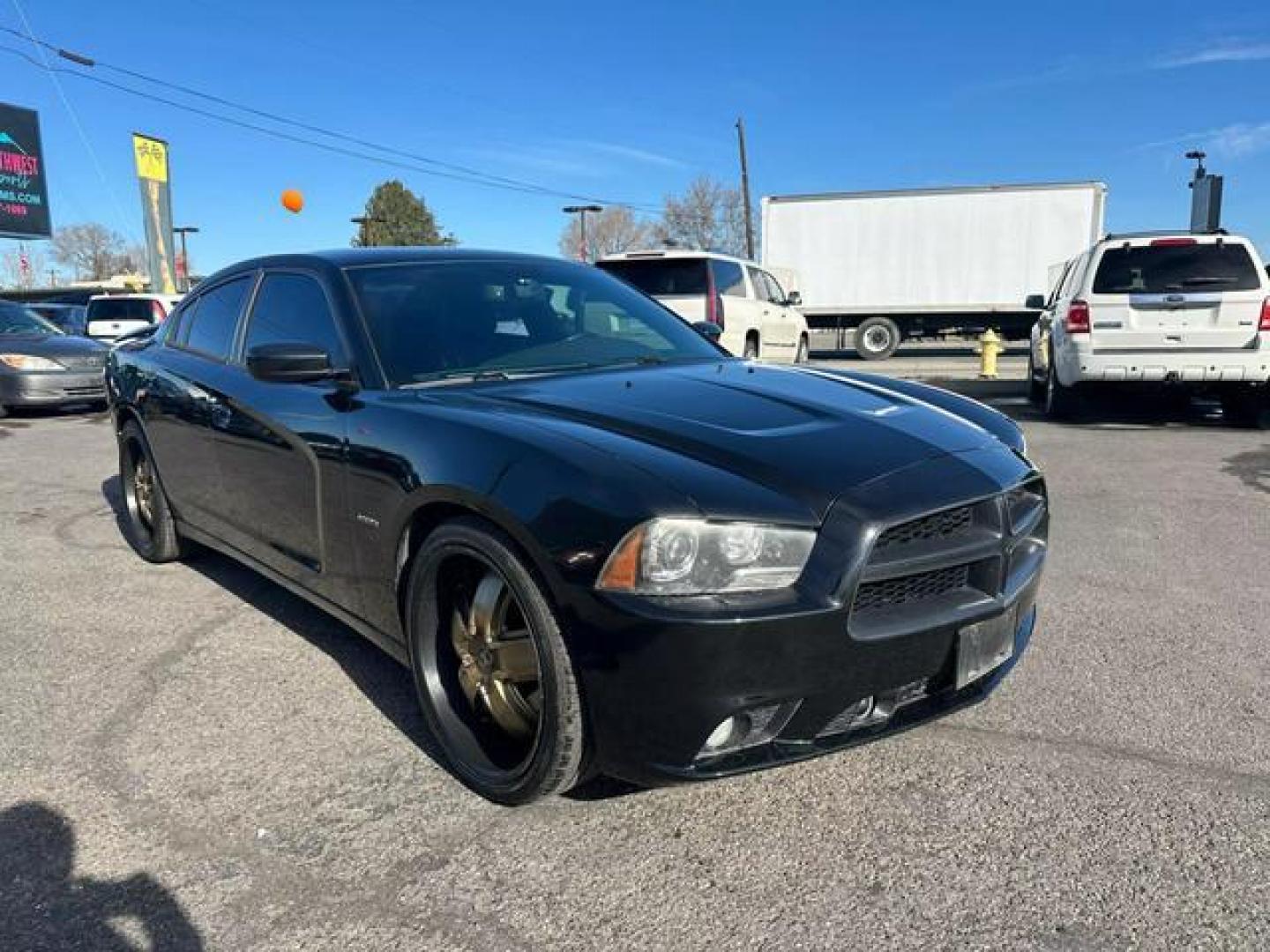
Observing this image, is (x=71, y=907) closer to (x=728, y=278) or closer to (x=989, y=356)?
(x=728, y=278)

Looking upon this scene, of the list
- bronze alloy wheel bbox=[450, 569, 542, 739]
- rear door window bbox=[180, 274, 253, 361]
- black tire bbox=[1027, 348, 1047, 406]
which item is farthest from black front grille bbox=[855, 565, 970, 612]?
black tire bbox=[1027, 348, 1047, 406]

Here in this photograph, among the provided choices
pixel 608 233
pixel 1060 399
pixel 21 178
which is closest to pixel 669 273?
pixel 1060 399

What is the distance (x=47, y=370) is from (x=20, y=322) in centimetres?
159

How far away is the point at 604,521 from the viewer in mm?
2154

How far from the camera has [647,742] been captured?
7.12ft

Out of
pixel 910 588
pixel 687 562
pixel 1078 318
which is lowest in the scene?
pixel 910 588

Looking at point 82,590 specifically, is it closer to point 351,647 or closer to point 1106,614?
point 351,647

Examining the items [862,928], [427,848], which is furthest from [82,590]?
[862,928]

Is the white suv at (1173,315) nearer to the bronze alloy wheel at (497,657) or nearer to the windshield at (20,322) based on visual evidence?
the bronze alloy wheel at (497,657)

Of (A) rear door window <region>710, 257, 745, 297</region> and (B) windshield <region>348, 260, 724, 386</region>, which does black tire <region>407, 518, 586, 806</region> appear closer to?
(B) windshield <region>348, 260, 724, 386</region>

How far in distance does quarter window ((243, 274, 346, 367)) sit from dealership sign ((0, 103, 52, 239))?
4267 centimetres

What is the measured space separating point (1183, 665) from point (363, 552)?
9.62 ft

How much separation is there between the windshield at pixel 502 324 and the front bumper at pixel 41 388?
9.67m

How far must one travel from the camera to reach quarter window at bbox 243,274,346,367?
3383 mm
